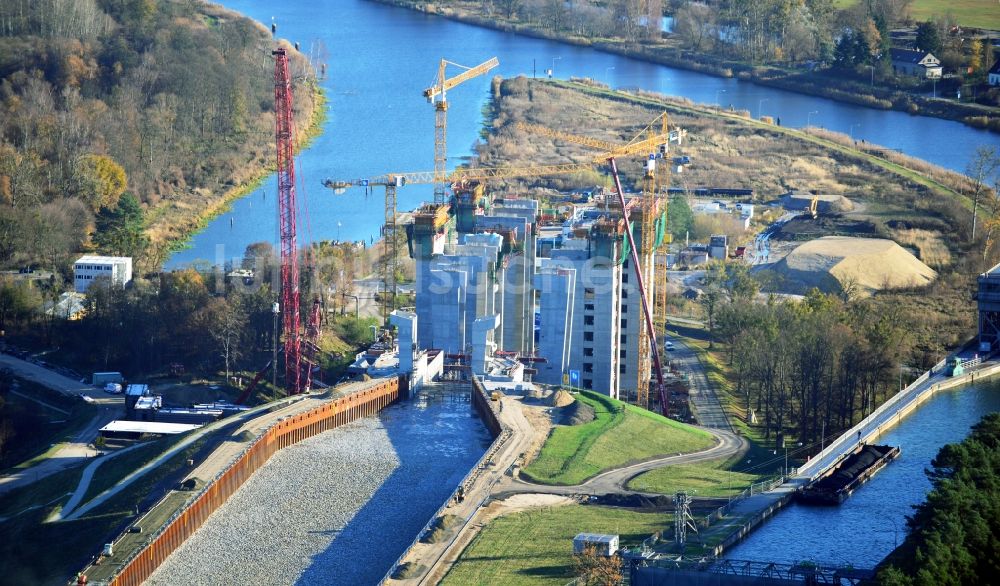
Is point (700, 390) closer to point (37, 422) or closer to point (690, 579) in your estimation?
point (37, 422)

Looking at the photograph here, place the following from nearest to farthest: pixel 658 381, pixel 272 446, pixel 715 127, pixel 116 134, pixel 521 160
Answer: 1. pixel 272 446
2. pixel 658 381
3. pixel 116 134
4. pixel 521 160
5. pixel 715 127

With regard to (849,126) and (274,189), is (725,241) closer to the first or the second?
(274,189)

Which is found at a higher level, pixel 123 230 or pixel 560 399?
pixel 123 230

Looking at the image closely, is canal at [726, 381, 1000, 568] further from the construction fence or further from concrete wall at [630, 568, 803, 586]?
the construction fence

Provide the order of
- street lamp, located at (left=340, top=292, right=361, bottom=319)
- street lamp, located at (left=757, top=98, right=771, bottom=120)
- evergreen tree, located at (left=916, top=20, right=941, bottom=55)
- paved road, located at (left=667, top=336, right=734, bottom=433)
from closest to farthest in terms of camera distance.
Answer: paved road, located at (left=667, top=336, right=734, bottom=433)
street lamp, located at (left=340, top=292, right=361, bottom=319)
evergreen tree, located at (left=916, top=20, right=941, bottom=55)
street lamp, located at (left=757, top=98, right=771, bottom=120)

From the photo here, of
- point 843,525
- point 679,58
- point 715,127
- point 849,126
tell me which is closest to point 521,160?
point 715,127

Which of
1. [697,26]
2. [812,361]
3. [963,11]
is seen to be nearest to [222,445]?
[812,361]

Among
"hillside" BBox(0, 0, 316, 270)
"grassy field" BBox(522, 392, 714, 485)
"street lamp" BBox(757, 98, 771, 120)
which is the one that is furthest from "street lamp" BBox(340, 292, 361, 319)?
"street lamp" BBox(757, 98, 771, 120)
